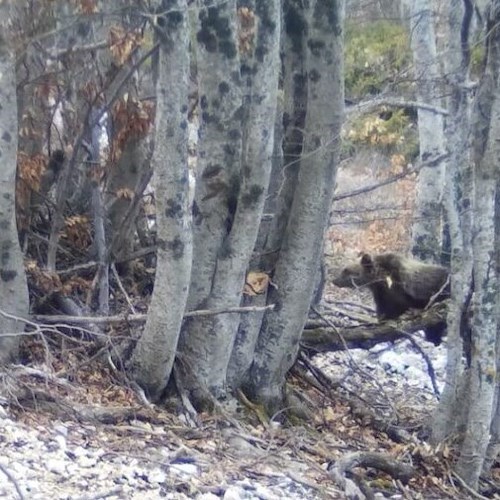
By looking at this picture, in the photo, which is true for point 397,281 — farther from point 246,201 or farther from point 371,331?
point 246,201

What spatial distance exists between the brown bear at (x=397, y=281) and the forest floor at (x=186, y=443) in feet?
2.98

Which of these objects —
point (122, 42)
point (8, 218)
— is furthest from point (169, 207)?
point (122, 42)

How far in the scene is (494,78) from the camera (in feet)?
24.8

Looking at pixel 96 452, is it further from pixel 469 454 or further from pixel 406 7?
pixel 406 7

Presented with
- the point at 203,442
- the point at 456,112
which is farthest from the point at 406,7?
the point at 203,442

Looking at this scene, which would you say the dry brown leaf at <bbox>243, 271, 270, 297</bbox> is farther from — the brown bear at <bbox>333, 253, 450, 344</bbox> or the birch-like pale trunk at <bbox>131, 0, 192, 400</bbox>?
the brown bear at <bbox>333, 253, 450, 344</bbox>

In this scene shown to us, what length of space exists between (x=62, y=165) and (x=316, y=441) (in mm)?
3268

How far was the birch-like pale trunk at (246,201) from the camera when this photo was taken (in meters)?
7.41

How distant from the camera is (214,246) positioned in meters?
7.74

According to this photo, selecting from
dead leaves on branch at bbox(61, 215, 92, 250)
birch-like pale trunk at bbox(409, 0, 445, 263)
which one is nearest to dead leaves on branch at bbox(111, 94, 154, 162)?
dead leaves on branch at bbox(61, 215, 92, 250)

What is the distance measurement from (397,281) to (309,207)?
6.04ft

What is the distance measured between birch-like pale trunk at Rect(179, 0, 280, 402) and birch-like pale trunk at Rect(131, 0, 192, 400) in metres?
0.40

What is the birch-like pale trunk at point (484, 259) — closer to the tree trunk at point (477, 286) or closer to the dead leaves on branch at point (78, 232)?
the tree trunk at point (477, 286)

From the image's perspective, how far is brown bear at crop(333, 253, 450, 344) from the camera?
31.4 ft
